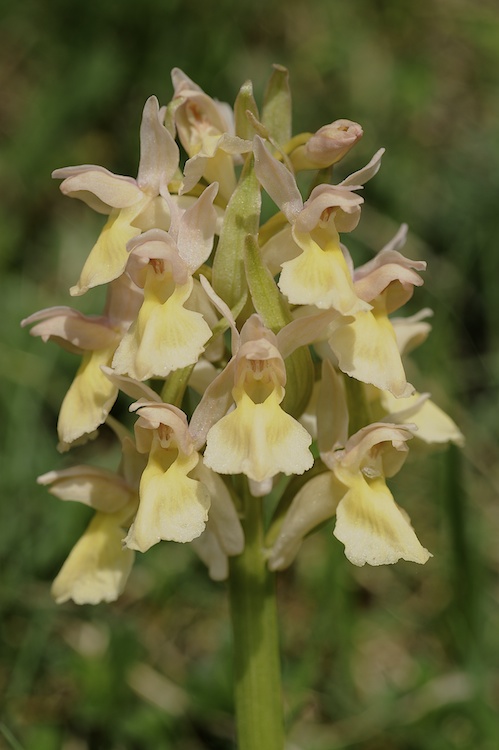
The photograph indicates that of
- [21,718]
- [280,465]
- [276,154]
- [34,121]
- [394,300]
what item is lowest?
[21,718]

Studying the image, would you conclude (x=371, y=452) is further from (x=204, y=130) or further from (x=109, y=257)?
(x=204, y=130)

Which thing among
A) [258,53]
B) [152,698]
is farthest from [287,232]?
[258,53]

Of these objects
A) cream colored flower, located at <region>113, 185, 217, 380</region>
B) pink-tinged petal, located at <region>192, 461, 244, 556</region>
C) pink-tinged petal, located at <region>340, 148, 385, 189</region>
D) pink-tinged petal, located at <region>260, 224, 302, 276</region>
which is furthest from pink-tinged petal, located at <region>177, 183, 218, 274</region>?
pink-tinged petal, located at <region>192, 461, 244, 556</region>

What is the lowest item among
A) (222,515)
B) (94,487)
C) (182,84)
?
(94,487)

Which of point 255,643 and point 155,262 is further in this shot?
point 255,643

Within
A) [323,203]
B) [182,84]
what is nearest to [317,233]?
[323,203]

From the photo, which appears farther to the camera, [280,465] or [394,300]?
[394,300]

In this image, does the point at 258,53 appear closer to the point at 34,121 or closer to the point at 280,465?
the point at 34,121
